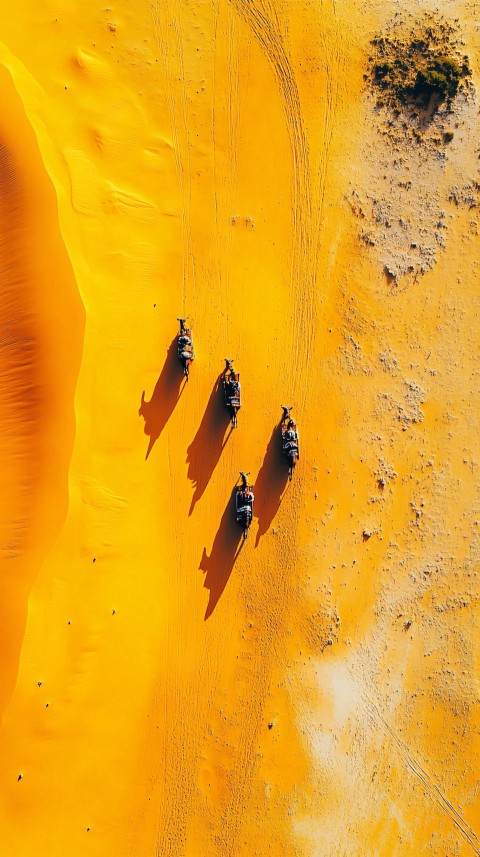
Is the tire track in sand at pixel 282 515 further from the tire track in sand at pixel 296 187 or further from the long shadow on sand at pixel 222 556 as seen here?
the long shadow on sand at pixel 222 556

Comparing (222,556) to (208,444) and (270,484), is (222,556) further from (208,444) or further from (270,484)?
(208,444)

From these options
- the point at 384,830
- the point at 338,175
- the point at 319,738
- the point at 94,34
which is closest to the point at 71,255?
the point at 94,34

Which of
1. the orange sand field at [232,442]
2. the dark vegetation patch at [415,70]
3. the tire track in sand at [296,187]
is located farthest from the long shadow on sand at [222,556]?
the dark vegetation patch at [415,70]

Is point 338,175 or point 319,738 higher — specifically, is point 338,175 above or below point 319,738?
above

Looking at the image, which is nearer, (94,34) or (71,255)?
(71,255)

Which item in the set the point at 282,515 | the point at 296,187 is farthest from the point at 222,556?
the point at 296,187

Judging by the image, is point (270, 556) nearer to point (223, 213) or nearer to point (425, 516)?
point (425, 516)

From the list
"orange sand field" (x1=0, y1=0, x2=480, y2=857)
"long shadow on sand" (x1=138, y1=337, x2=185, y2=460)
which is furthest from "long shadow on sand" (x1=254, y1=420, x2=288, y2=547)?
"long shadow on sand" (x1=138, y1=337, x2=185, y2=460)
